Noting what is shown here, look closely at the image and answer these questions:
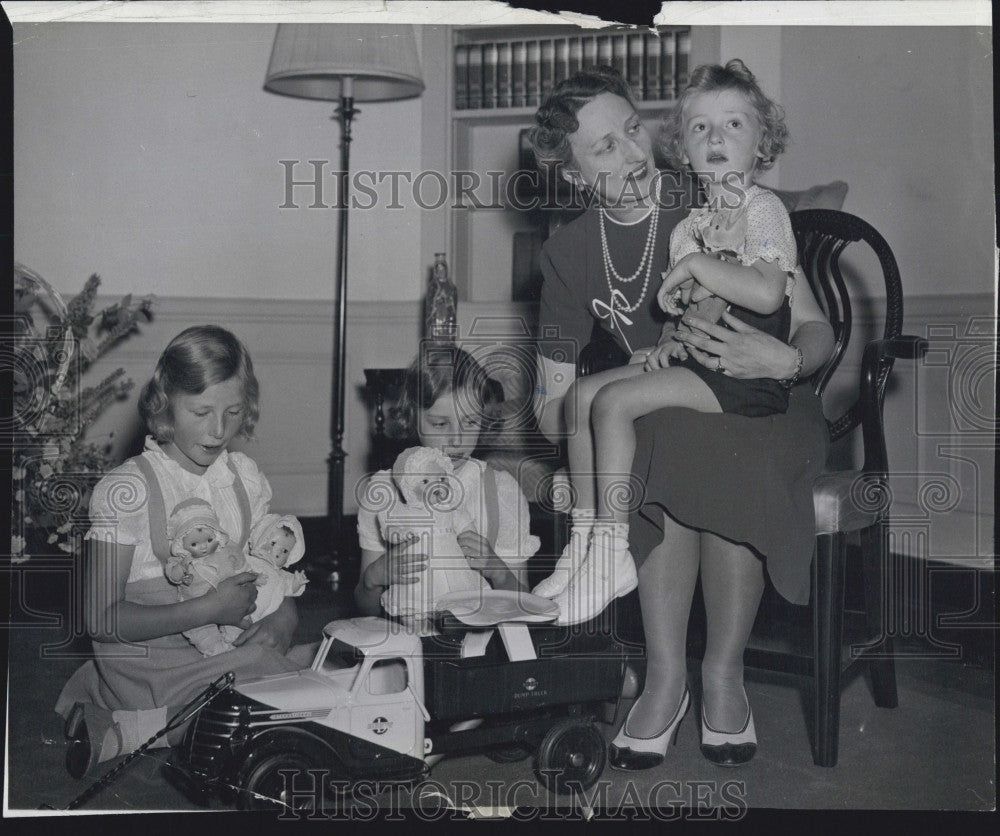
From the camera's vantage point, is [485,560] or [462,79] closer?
[485,560]

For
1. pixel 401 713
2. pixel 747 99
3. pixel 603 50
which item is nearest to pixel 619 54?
pixel 603 50

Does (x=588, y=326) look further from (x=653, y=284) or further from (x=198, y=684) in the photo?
(x=198, y=684)

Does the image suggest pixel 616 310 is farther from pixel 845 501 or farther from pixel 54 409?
pixel 54 409

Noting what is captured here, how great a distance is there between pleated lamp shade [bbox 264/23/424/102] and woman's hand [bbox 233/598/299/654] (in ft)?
4.46

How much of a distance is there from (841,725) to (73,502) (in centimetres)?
140

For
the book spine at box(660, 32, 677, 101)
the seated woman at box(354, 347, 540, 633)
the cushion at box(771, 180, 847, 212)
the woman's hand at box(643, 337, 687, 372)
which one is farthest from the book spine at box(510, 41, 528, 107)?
the woman's hand at box(643, 337, 687, 372)

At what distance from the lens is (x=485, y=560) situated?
140 centimetres

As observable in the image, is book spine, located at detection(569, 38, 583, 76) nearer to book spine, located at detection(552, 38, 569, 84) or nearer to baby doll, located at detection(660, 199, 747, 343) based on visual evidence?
book spine, located at detection(552, 38, 569, 84)

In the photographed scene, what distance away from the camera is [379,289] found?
109 inches

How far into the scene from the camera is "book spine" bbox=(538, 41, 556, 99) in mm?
2549

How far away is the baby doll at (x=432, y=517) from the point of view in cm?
136

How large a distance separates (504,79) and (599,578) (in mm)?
1751

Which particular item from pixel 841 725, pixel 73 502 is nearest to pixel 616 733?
pixel 841 725

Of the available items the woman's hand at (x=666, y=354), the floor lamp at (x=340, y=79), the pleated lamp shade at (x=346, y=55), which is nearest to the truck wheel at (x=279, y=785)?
the woman's hand at (x=666, y=354)
